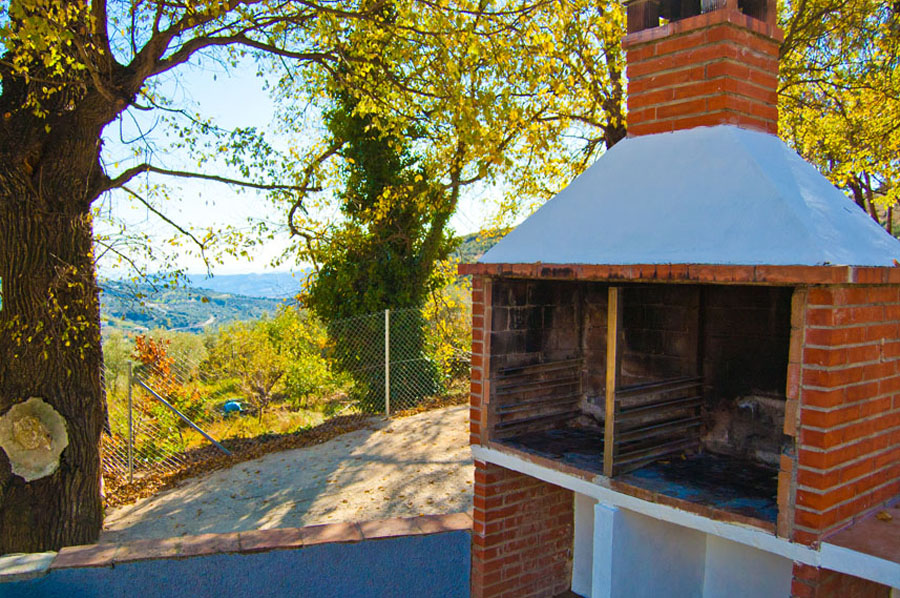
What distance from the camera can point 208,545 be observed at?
4230mm

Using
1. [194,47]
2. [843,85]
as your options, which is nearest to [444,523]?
[194,47]

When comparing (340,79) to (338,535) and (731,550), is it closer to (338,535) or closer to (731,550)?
(338,535)

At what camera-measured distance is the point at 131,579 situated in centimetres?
402

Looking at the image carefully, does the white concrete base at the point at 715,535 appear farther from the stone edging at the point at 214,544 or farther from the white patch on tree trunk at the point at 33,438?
the white patch on tree trunk at the point at 33,438

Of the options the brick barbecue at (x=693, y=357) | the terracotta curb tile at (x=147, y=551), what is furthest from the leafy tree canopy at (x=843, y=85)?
the terracotta curb tile at (x=147, y=551)

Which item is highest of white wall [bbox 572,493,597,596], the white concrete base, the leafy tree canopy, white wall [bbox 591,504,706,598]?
the leafy tree canopy

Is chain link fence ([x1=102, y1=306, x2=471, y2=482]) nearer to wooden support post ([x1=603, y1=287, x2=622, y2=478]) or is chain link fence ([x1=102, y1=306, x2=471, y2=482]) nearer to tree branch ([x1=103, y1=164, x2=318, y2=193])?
tree branch ([x1=103, y1=164, x2=318, y2=193])

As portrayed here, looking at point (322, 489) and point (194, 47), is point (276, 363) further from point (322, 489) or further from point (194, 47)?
point (194, 47)

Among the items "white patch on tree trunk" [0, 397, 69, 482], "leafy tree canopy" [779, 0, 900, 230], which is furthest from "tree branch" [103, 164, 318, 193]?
"leafy tree canopy" [779, 0, 900, 230]

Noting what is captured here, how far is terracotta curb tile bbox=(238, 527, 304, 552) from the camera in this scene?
4254 millimetres

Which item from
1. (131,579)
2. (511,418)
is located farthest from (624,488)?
(131,579)

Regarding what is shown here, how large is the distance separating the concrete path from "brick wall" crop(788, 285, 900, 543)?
4378 mm

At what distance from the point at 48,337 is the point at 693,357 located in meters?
5.98

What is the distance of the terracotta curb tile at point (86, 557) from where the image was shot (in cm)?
395
